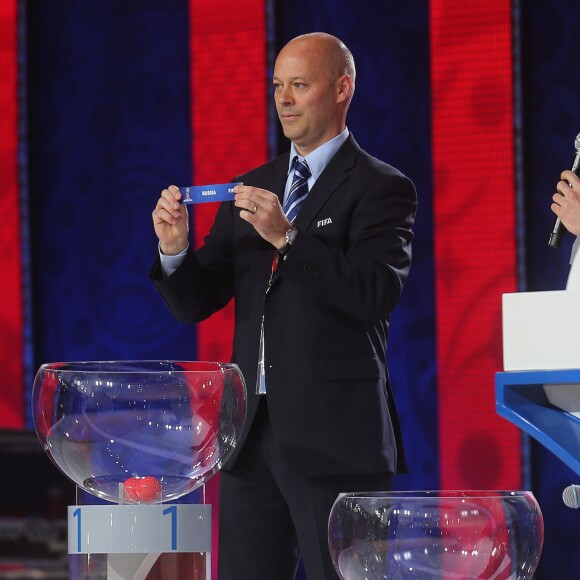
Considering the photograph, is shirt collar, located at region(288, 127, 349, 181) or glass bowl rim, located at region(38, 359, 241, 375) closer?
glass bowl rim, located at region(38, 359, 241, 375)

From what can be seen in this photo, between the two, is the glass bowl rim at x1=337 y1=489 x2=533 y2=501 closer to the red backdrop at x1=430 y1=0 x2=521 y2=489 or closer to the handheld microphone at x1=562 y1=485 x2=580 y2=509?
the handheld microphone at x1=562 y1=485 x2=580 y2=509

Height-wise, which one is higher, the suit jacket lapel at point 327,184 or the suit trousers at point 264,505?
the suit jacket lapel at point 327,184

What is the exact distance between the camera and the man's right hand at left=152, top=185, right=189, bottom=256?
7.84 feet

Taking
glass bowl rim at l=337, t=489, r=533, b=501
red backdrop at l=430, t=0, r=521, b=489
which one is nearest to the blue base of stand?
glass bowl rim at l=337, t=489, r=533, b=501

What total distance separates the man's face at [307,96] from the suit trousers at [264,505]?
585 mm

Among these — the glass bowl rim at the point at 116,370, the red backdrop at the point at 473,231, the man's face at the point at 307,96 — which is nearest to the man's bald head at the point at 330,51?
the man's face at the point at 307,96

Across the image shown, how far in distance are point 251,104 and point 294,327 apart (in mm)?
1289

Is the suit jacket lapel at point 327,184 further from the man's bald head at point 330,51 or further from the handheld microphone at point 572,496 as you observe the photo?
the handheld microphone at point 572,496

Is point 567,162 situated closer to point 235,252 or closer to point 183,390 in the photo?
point 235,252

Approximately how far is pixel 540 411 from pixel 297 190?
96cm

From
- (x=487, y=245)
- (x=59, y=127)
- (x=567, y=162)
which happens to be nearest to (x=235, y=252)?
(x=487, y=245)

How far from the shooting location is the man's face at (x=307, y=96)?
2518mm

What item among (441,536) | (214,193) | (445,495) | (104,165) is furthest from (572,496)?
(104,165)

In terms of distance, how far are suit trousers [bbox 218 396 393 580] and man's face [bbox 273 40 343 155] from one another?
585 mm
